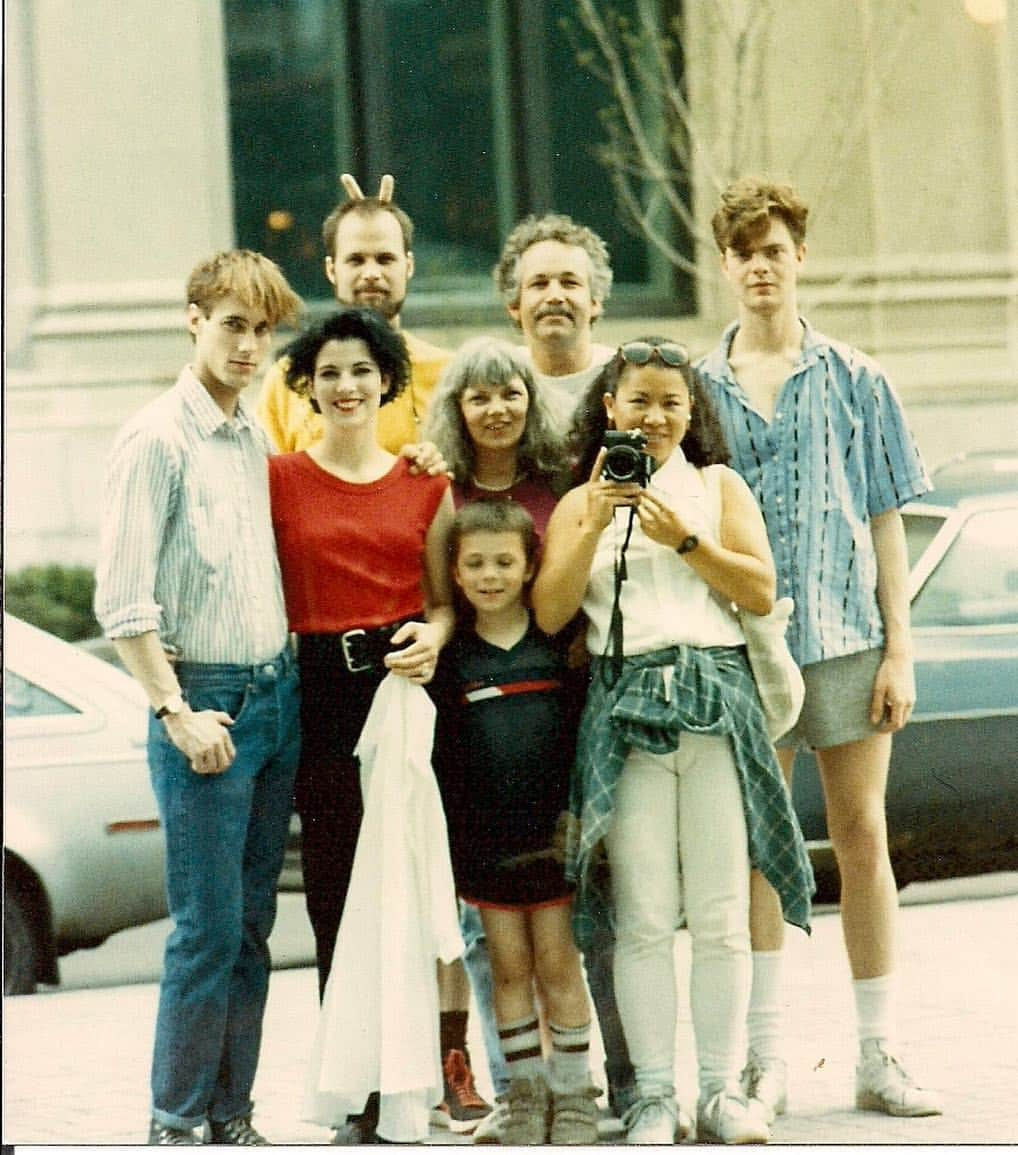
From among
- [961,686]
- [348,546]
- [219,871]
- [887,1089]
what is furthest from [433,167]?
[887,1089]

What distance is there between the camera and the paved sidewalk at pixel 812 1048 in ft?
12.5

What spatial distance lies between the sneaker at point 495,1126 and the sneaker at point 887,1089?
798mm

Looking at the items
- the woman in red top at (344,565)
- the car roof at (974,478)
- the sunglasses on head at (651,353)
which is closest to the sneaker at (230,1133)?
the woman in red top at (344,565)

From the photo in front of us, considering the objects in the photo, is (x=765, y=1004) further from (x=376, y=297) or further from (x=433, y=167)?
(x=433, y=167)

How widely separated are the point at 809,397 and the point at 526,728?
37.2 inches

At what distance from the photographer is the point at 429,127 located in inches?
183

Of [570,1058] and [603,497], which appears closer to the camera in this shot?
[603,497]

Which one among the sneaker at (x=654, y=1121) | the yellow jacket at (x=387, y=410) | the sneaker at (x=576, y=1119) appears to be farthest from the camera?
the yellow jacket at (x=387, y=410)

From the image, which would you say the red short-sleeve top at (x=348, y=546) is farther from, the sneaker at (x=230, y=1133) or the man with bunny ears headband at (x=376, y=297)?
the sneaker at (x=230, y=1133)

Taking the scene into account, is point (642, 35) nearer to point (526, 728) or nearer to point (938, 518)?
point (938, 518)

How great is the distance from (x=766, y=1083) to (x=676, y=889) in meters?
0.57

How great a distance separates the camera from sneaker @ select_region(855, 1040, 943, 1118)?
379 centimetres

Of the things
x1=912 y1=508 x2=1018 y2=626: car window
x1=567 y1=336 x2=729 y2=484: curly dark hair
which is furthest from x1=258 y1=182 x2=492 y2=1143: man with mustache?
x1=912 y1=508 x2=1018 y2=626: car window

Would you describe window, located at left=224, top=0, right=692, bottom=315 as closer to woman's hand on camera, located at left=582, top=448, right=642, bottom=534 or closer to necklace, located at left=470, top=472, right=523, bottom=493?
necklace, located at left=470, top=472, right=523, bottom=493
